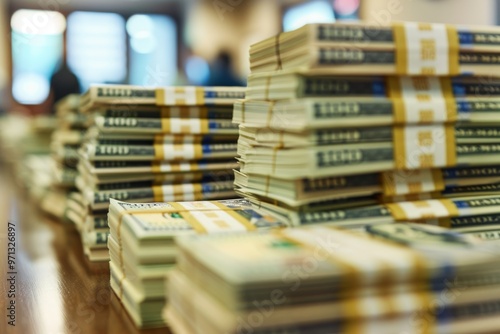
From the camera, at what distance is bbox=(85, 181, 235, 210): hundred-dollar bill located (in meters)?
1.48

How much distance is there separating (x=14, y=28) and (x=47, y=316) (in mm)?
6303

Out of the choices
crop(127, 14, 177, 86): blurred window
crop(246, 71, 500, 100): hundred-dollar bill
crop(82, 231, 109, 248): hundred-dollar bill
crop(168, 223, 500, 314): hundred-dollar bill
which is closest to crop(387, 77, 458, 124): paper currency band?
crop(246, 71, 500, 100): hundred-dollar bill

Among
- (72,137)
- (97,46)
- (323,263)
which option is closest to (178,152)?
(72,137)

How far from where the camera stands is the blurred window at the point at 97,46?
23.9ft

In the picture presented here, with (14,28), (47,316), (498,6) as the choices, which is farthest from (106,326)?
(14,28)

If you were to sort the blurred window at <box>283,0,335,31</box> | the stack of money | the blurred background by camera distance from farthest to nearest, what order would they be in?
1. the blurred background
2. the blurred window at <box>283,0,335,31</box>
3. the stack of money

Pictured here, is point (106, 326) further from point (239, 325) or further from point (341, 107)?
point (341, 107)

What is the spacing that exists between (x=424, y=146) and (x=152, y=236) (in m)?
0.48

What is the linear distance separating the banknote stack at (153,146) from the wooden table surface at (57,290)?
110mm

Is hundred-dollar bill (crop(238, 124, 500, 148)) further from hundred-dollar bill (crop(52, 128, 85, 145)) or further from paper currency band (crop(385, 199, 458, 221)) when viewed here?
hundred-dollar bill (crop(52, 128, 85, 145))

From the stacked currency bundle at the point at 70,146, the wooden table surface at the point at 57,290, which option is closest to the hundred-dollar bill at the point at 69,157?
the stacked currency bundle at the point at 70,146

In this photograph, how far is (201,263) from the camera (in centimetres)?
72

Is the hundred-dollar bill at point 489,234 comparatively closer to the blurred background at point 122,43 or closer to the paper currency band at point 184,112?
the paper currency band at point 184,112

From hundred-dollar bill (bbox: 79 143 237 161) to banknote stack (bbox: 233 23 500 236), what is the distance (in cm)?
44
